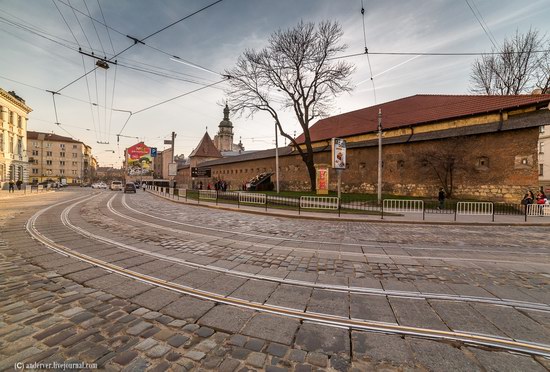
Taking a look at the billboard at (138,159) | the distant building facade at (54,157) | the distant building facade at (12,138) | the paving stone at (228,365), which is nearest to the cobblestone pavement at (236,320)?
the paving stone at (228,365)

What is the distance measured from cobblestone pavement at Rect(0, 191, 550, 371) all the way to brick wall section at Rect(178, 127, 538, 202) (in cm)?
1894

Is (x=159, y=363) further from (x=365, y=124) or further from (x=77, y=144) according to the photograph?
(x=77, y=144)

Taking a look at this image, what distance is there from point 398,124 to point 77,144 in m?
95.3

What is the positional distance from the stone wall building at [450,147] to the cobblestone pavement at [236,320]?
1929cm

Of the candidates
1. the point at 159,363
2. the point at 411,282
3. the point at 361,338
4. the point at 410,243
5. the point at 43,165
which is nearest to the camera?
the point at 159,363

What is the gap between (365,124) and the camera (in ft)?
109

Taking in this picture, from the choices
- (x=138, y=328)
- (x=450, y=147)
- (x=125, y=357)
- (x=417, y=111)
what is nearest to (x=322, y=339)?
(x=125, y=357)

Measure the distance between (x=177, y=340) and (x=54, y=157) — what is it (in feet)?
340

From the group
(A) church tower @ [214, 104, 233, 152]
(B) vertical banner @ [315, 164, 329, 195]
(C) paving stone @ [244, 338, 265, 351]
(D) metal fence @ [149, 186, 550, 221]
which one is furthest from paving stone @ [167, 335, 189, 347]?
(A) church tower @ [214, 104, 233, 152]

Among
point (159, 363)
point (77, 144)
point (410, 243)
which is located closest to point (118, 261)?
point (159, 363)

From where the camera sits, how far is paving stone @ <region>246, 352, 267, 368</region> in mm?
2406

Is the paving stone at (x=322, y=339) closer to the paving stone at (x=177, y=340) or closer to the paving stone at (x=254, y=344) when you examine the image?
the paving stone at (x=254, y=344)

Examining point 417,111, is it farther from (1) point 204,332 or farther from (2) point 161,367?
(2) point 161,367

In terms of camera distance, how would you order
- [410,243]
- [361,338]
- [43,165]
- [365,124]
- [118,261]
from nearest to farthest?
1. [361,338]
2. [118,261]
3. [410,243]
4. [365,124]
5. [43,165]
